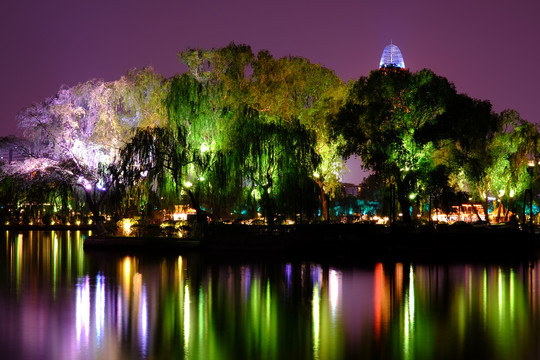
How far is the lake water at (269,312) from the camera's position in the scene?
14.2m

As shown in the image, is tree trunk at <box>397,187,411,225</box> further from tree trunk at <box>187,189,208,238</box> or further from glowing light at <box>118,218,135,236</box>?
glowing light at <box>118,218,135,236</box>

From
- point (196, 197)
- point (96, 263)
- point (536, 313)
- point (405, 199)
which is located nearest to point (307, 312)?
point (536, 313)

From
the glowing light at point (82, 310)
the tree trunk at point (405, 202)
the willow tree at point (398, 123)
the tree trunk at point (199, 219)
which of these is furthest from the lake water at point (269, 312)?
the willow tree at point (398, 123)

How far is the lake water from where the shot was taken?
46.5 ft

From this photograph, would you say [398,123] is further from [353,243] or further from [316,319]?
[316,319]

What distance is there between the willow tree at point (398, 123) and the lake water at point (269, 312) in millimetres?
16894

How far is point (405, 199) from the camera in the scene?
49156 mm

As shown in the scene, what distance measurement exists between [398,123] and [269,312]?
108ft

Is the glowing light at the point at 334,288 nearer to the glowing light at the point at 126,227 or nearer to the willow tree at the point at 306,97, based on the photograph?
the glowing light at the point at 126,227

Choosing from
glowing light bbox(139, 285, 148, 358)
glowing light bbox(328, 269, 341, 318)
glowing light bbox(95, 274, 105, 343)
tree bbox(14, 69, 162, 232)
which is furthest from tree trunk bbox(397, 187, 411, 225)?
glowing light bbox(139, 285, 148, 358)

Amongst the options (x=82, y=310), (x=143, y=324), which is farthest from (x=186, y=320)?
(x=82, y=310)

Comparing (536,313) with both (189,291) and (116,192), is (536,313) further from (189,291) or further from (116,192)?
(116,192)

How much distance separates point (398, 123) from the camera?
163 ft

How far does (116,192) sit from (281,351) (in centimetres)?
3322
